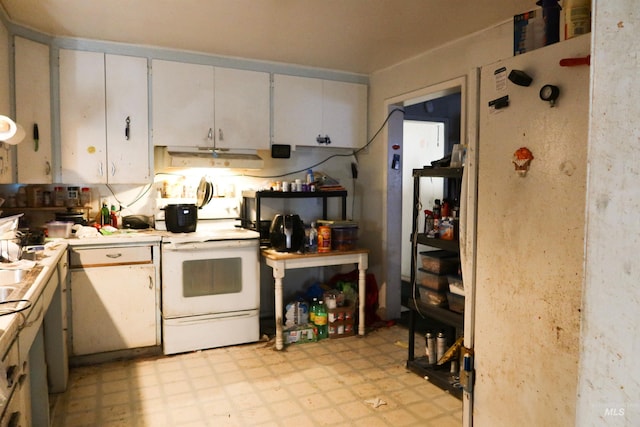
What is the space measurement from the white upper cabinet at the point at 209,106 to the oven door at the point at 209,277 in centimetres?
88

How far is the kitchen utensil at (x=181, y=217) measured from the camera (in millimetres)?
3479

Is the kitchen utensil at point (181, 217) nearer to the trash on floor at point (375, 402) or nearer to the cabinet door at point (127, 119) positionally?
the cabinet door at point (127, 119)

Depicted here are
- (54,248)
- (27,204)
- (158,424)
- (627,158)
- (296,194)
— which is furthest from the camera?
(296,194)

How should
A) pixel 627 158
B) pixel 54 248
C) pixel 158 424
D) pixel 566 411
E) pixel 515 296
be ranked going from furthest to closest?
pixel 54 248
pixel 158 424
pixel 515 296
pixel 566 411
pixel 627 158

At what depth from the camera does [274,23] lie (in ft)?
9.92

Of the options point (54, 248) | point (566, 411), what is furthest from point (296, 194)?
point (566, 411)

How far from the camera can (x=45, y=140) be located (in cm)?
325

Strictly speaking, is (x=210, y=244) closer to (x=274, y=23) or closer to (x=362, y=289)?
(x=362, y=289)

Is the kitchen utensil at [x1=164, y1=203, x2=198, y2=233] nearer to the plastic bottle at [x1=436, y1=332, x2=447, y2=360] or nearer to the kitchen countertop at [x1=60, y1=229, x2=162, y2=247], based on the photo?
the kitchen countertop at [x1=60, y1=229, x2=162, y2=247]

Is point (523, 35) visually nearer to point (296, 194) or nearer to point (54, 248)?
point (296, 194)

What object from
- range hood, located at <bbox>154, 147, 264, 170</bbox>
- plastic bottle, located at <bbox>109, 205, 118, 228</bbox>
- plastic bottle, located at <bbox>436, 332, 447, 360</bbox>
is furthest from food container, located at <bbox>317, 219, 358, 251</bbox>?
plastic bottle, located at <bbox>109, 205, 118, 228</bbox>

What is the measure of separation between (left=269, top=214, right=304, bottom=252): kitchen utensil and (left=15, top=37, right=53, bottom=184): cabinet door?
166cm

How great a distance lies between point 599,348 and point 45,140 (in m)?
3.55

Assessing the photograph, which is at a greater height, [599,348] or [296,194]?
[296,194]
